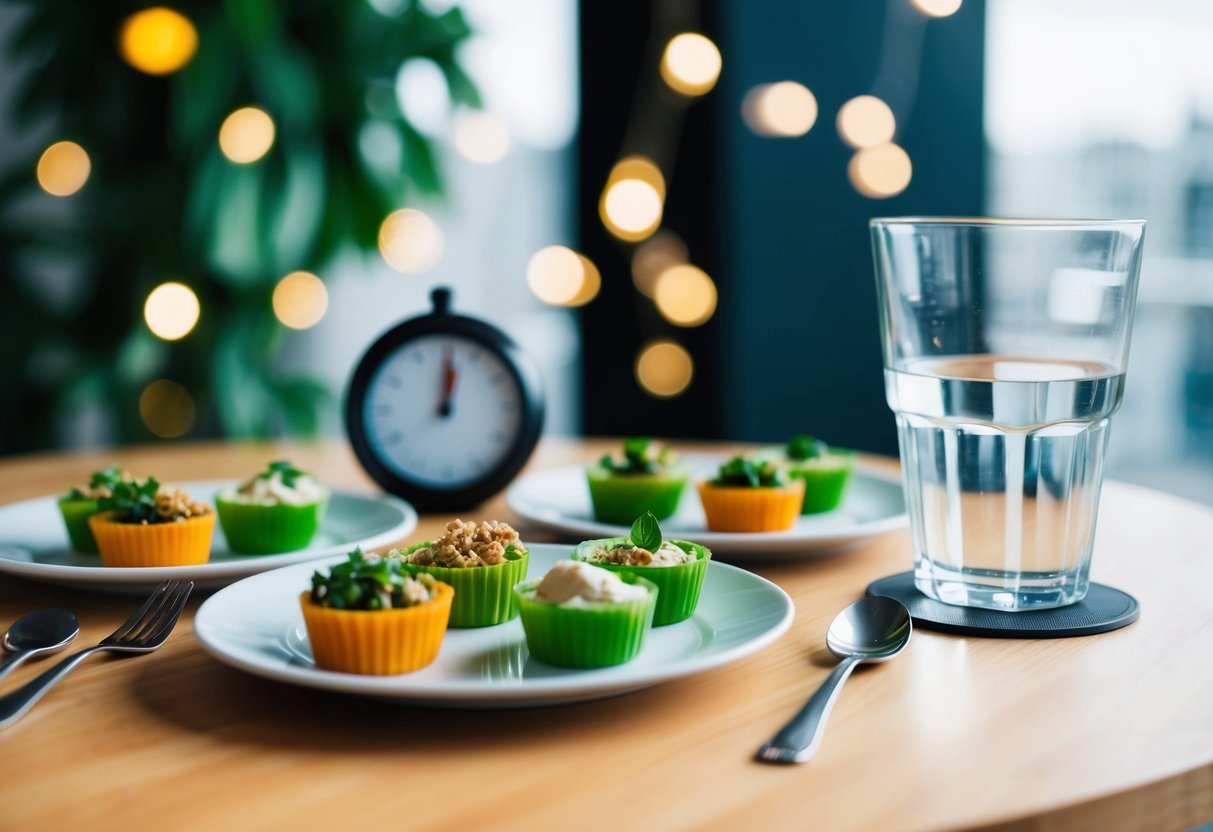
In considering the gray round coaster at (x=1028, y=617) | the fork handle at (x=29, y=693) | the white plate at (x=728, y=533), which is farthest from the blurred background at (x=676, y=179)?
the fork handle at (x=29, y=693)

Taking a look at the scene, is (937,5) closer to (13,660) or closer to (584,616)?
(584,616)

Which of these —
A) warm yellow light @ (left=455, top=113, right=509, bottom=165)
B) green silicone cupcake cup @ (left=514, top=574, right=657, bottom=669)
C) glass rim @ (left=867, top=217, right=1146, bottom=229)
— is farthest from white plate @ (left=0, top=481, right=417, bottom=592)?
warm yellow light @ (left=455, top=113, right=509, bottom=165)

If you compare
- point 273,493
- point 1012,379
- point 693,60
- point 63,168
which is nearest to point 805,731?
point 1012,379

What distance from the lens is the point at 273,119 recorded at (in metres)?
2.97

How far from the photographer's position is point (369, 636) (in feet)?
2.68

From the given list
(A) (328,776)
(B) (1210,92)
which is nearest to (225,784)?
(A) (328,776)

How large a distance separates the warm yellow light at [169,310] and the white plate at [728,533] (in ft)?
5.30

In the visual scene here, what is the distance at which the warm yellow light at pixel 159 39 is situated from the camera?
271cm

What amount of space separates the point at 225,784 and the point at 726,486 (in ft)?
2.45

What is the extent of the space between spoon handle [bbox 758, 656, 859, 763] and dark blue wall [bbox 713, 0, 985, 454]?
2.27 meters

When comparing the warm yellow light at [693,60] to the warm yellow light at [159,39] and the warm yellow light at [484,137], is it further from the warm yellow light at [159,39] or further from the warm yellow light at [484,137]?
the warm yellow light at [159,39]

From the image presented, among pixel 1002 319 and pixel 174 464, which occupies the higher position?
pixel 1002 319

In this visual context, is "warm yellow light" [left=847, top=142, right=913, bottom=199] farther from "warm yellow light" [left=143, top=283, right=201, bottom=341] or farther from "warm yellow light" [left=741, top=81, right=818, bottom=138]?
"warm yellow light" [left=143, top=283, right=201, bottom=341]

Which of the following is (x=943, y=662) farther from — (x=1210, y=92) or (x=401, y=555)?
(x=1210, y=92)
